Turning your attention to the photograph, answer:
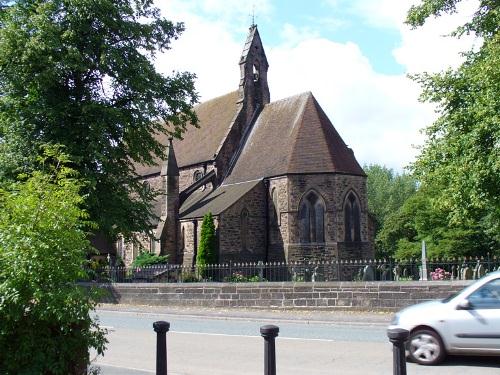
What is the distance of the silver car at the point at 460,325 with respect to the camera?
860cm

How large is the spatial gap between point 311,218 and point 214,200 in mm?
6343

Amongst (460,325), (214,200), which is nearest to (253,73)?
(214,200)

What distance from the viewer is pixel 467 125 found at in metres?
19.0

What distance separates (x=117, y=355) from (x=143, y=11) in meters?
19.7

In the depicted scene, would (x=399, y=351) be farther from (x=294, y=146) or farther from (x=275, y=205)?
(x=294, y=146)

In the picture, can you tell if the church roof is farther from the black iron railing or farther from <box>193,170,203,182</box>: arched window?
the black iron railing

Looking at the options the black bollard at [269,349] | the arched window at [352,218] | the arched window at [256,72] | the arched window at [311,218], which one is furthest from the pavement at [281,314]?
the arched window at [256,72]

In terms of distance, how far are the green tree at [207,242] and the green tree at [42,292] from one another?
26475 mm

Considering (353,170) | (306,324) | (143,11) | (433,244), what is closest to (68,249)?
(306,324)

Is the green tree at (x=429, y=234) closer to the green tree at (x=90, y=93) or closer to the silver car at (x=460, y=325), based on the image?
the green tree at (x=90, y=93)

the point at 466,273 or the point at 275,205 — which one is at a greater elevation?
the point at 275,205

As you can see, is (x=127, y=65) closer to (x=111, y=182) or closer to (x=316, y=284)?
(x=111, y=182)

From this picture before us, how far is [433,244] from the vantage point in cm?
5103

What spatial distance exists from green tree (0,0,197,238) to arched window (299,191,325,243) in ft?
32.7
